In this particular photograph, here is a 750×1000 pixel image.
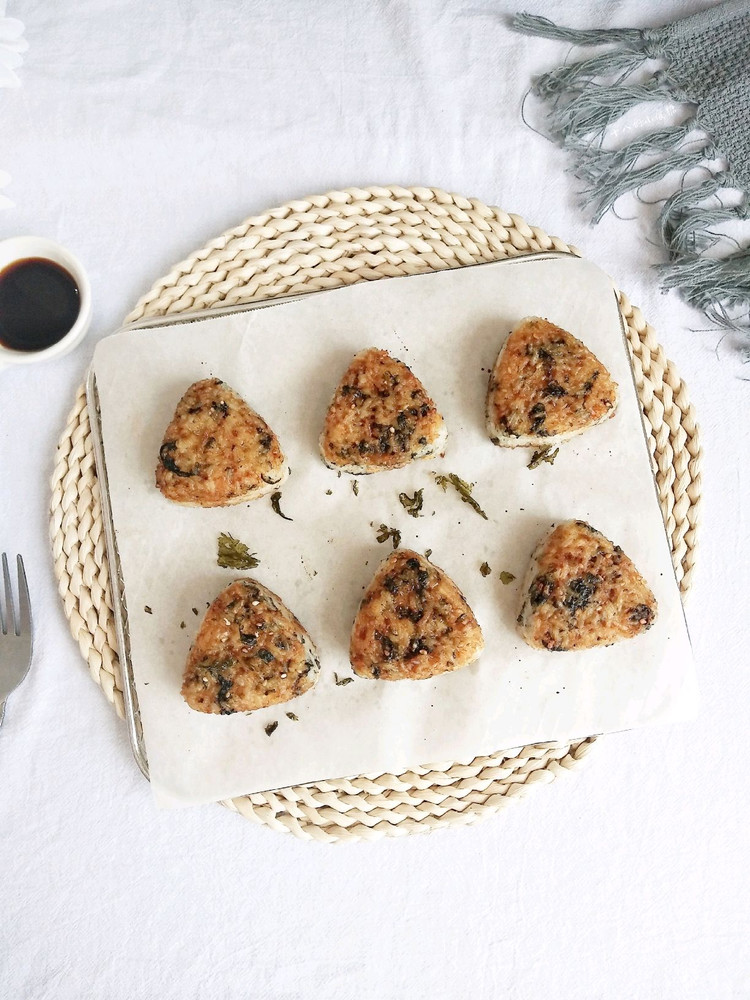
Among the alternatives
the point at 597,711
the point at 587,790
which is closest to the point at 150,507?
the point at 597,711

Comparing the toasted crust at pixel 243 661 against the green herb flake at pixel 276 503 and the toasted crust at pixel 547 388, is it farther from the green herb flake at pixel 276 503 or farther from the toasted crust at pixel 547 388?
the toasted crust at pixel 547 388

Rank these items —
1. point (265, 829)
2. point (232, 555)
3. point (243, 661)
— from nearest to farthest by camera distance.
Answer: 1. point (243, 661)
2. point (232, 555)
3. point (265, 829)

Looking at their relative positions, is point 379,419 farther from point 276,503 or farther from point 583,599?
point 583,599

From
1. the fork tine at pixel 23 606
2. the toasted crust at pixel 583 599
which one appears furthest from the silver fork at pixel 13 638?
the toasted crust at pixel 583 599

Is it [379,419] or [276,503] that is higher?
[379,419]

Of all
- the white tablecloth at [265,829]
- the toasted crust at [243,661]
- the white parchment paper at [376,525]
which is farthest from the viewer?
the white tablecloth at [265,829]

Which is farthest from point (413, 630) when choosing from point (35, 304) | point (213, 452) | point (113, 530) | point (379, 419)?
point (35, 304)
